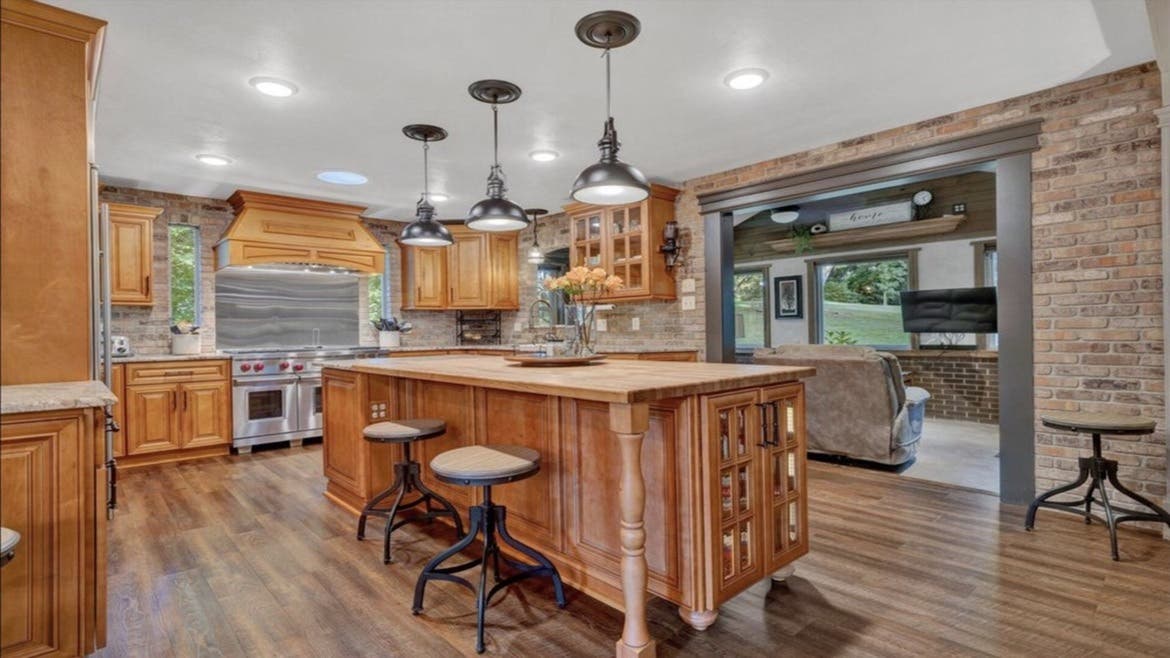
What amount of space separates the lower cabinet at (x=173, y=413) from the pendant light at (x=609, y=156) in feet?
13.3

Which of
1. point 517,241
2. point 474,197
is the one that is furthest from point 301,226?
point 517,241

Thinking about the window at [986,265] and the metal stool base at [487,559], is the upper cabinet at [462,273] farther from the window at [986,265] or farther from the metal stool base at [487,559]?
the window at [986,265]

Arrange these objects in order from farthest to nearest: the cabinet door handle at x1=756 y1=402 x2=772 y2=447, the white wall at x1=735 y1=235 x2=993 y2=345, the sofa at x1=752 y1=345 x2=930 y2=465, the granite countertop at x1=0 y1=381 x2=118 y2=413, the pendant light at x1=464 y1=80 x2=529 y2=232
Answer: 1. the white wall at x1=735 y1=235 x2=993 y2=345
2. the sofa at x1=752 y1=345 x2=930 y2=465
3. the pendant light at x1=464 y1=80 x2=529 y2=232
4. the cabinet door handle at x1=756 y1=402 x2=772 y2=447
5. the granite countertop at x1=0 y1=381 x2=118 y2=413

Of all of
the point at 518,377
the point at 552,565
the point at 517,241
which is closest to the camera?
the point at 518,377

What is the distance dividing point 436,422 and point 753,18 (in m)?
2.39

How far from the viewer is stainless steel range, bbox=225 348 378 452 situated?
499 cm

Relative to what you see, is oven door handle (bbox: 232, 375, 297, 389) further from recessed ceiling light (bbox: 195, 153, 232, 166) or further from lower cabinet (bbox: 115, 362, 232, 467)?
recessed ceiling light (bbox: 195, 153, 232, 166)

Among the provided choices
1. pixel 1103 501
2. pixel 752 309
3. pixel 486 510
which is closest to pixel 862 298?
pixel 752 309

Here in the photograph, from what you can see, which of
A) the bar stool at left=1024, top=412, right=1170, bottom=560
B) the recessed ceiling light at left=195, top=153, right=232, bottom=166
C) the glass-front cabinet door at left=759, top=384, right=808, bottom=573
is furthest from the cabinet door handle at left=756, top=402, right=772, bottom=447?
the recessed ceiling light at left=195, top=153, right=232, bottom=166

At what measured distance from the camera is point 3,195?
73.7 inches

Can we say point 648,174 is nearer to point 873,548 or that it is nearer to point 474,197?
point 474,197

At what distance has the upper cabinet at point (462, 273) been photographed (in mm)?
6617

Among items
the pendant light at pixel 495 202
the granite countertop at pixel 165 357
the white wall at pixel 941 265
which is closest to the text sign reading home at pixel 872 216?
the white wall at pixel 941 265

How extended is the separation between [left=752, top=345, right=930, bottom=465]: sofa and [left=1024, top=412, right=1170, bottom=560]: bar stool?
1.16m
